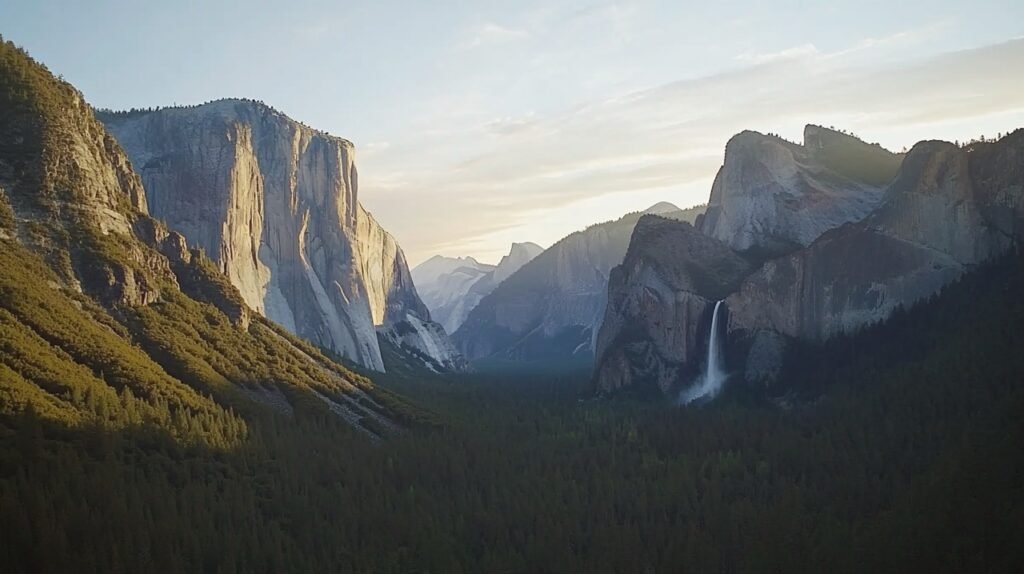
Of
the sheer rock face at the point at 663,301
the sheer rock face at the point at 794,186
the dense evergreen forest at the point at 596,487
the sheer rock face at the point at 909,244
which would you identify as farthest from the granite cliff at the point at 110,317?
the sheer rock face at the point at 794,186

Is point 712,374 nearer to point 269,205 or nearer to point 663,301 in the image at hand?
point 663,301

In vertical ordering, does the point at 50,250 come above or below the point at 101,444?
above

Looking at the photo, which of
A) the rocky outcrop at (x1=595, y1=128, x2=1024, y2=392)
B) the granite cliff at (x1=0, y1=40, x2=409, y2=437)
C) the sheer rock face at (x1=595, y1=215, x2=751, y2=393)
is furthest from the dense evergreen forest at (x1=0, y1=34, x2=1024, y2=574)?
the sheer rock face at (x1=595, y1=215, x2=751, y2=393)

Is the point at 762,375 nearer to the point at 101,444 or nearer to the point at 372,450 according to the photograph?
the point at 372,450

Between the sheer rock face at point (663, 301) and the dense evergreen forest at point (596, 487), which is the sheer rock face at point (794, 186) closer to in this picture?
the sheer rock face at point (663, 301)

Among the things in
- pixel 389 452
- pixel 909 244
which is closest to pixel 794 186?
pixel 909 244

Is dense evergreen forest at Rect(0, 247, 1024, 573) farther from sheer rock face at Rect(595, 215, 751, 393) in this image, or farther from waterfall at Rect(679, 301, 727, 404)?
sheer rock face at Rect(595, 215, 751, 393)

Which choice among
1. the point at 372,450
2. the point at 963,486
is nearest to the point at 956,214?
the point at 963,486
